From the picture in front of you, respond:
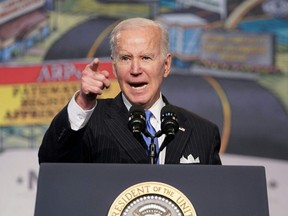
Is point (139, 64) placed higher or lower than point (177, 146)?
higher

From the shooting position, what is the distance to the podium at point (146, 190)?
4.50 feet

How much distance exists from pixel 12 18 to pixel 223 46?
3.94ft

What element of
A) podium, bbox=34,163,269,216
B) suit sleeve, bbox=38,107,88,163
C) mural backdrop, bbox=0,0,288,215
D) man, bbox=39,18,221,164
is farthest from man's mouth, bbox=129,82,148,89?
mural backdrop, bbox=0,0,288,215

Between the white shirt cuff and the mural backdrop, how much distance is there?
1772 mm

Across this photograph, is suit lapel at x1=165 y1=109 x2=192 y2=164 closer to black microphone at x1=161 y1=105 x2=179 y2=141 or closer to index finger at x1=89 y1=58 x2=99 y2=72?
black microphone at x1=161 y1=105 x2=179 y2=141

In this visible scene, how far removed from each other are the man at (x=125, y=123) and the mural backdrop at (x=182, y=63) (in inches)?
59.4

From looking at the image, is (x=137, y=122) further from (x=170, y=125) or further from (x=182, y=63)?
(x=182, y=63)

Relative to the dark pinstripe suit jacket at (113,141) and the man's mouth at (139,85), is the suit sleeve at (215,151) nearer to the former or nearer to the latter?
the dark pinstripe suit jacket at (113,141)

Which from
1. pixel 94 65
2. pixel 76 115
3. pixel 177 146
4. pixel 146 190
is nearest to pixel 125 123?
pixel 177 146

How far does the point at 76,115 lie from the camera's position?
5.35 feet

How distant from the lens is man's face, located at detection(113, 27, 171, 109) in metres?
1.78

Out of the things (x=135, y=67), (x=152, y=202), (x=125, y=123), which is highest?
(x=135, y=67)

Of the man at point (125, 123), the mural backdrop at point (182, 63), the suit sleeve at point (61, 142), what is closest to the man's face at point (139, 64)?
the man at point (125, 123)

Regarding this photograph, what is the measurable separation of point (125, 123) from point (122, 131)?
0.15 feet
